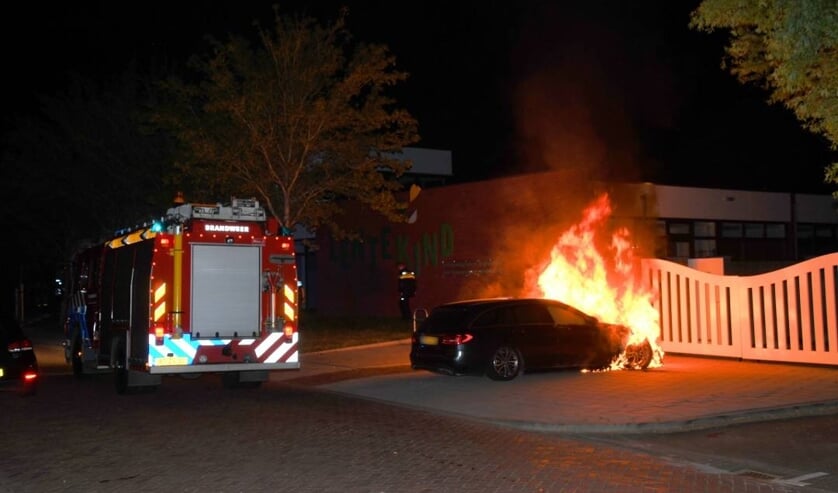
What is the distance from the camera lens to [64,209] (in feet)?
106

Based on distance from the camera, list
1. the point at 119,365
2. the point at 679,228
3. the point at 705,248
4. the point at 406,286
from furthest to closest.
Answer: the point at 705,248, the point at 679,228, the point at 406,286, the point at 119,365

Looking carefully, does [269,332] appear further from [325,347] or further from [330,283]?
[330,283]

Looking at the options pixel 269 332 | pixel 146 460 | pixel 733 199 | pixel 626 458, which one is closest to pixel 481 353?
pixel 269 332

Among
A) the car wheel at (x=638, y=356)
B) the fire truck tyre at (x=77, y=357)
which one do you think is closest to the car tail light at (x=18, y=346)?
the fire truck tyre at (x=77, y=357)

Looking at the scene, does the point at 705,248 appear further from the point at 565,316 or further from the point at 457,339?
the point at 457,339

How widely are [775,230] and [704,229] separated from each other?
3.97 metres

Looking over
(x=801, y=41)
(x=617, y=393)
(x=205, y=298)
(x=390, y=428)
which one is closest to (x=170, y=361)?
(x=205, y=298)

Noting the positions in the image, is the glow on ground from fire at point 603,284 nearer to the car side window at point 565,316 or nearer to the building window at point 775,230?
the car side window at point 565,316

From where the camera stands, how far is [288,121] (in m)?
20.7

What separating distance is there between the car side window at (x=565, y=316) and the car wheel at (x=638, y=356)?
1.13 meters

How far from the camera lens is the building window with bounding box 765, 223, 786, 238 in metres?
30.1

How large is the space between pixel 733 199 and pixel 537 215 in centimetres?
895

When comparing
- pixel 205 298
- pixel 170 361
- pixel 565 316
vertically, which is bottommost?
pixel 170 361

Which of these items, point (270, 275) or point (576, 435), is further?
point (270, 275)
